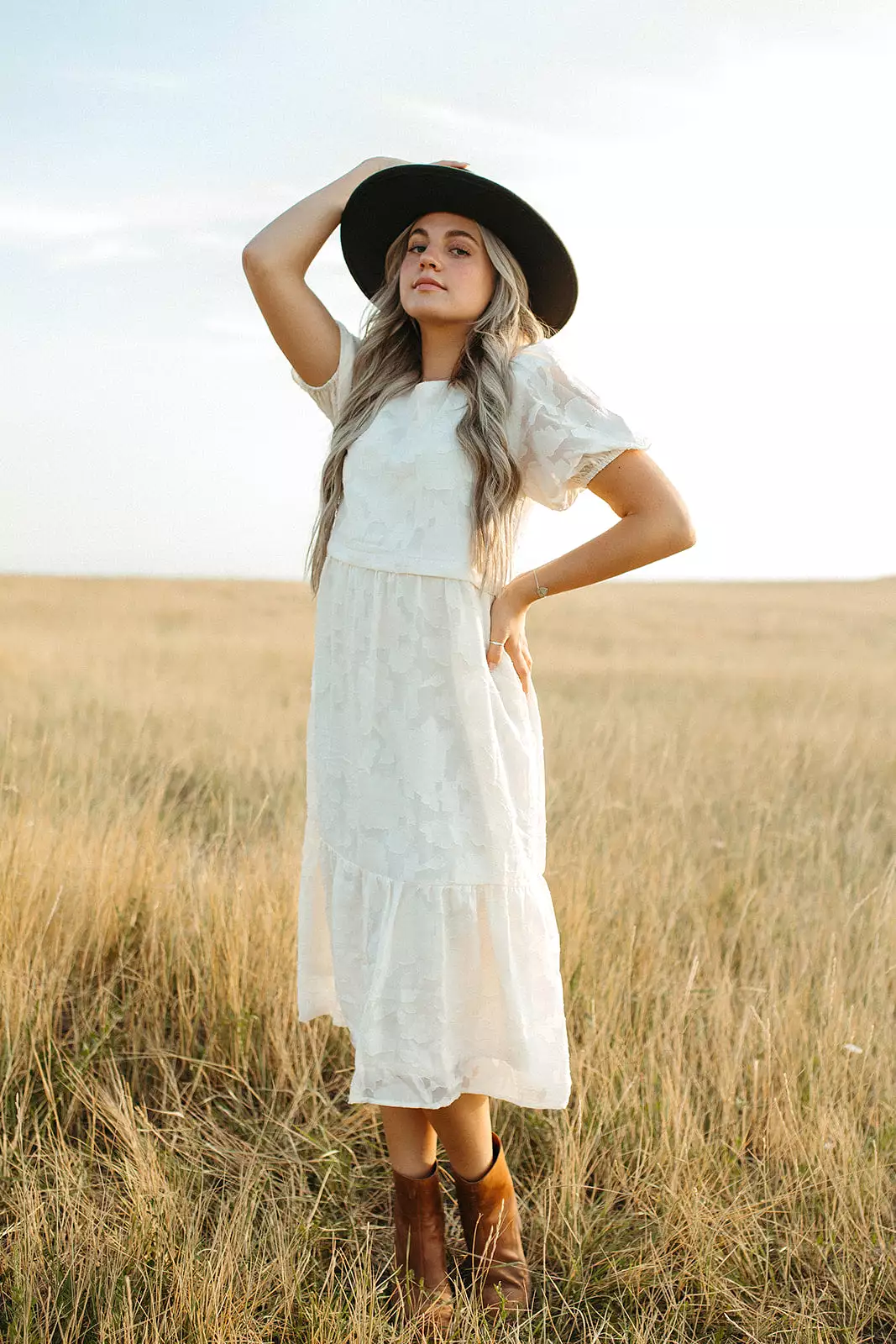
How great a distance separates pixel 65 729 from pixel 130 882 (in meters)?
3.11

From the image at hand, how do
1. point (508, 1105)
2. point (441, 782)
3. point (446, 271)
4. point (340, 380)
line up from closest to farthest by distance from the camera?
point (441, 782) → point (446, 271) → point (340, 380) → point (508, 1105)

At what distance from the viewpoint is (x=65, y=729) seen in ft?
20.7

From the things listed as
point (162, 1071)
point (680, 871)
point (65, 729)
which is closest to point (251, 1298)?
point (162, 1071)

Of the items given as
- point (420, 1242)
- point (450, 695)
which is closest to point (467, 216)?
point (450, 695)

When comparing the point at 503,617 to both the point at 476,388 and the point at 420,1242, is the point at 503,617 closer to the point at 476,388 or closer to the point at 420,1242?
the point at 476,388

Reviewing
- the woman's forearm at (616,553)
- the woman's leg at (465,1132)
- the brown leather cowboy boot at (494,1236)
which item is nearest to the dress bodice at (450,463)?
the woman's forearm at (616,553)

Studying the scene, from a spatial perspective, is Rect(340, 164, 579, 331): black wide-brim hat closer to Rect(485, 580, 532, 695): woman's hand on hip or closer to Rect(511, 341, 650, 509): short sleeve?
Rect(511, 341, 650, 509): short sleeve

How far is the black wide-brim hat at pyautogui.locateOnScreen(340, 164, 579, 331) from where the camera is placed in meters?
2.21

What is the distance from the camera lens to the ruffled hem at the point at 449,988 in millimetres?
2062

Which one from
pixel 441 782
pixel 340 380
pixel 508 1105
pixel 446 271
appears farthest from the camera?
pixel 508 1105

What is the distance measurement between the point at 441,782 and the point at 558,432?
2.41 ft

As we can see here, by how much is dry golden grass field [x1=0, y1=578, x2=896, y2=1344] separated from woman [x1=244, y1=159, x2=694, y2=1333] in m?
0.34

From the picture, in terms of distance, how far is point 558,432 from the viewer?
6.79 ft

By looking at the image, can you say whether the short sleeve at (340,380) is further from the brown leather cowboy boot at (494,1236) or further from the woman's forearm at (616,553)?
the brown leather cowboy boot at (494,1236)
